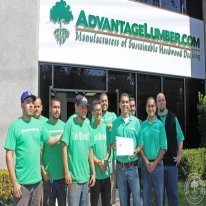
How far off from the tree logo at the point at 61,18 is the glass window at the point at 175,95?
13.6 ft

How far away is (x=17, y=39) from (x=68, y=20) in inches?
66.9

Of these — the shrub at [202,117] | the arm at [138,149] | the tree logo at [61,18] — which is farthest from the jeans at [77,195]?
the shrub at [202,117]

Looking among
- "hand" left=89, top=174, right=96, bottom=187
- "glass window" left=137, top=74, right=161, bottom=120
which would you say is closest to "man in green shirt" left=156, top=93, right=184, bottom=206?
"hand" left=89, top=174, right=96, bottom=187

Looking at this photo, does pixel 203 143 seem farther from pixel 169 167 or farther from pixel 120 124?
pixel 120 124

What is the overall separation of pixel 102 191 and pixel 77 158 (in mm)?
949

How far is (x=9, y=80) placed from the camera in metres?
8.55

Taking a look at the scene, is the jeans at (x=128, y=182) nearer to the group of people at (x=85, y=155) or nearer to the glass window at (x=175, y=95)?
the group of people at (x=85, y=155)

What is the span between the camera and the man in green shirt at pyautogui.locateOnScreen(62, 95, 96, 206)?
503 cm

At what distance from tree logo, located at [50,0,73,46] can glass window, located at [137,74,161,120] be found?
2976 mm

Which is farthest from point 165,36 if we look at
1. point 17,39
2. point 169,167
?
point 169,167

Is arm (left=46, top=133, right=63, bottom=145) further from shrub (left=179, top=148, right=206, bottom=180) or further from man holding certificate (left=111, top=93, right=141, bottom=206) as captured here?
shrub (left=179, top=148, right=206, bottom=180)

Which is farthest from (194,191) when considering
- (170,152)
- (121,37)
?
(121,37)

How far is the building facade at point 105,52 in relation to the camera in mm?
8750

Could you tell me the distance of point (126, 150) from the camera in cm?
565
